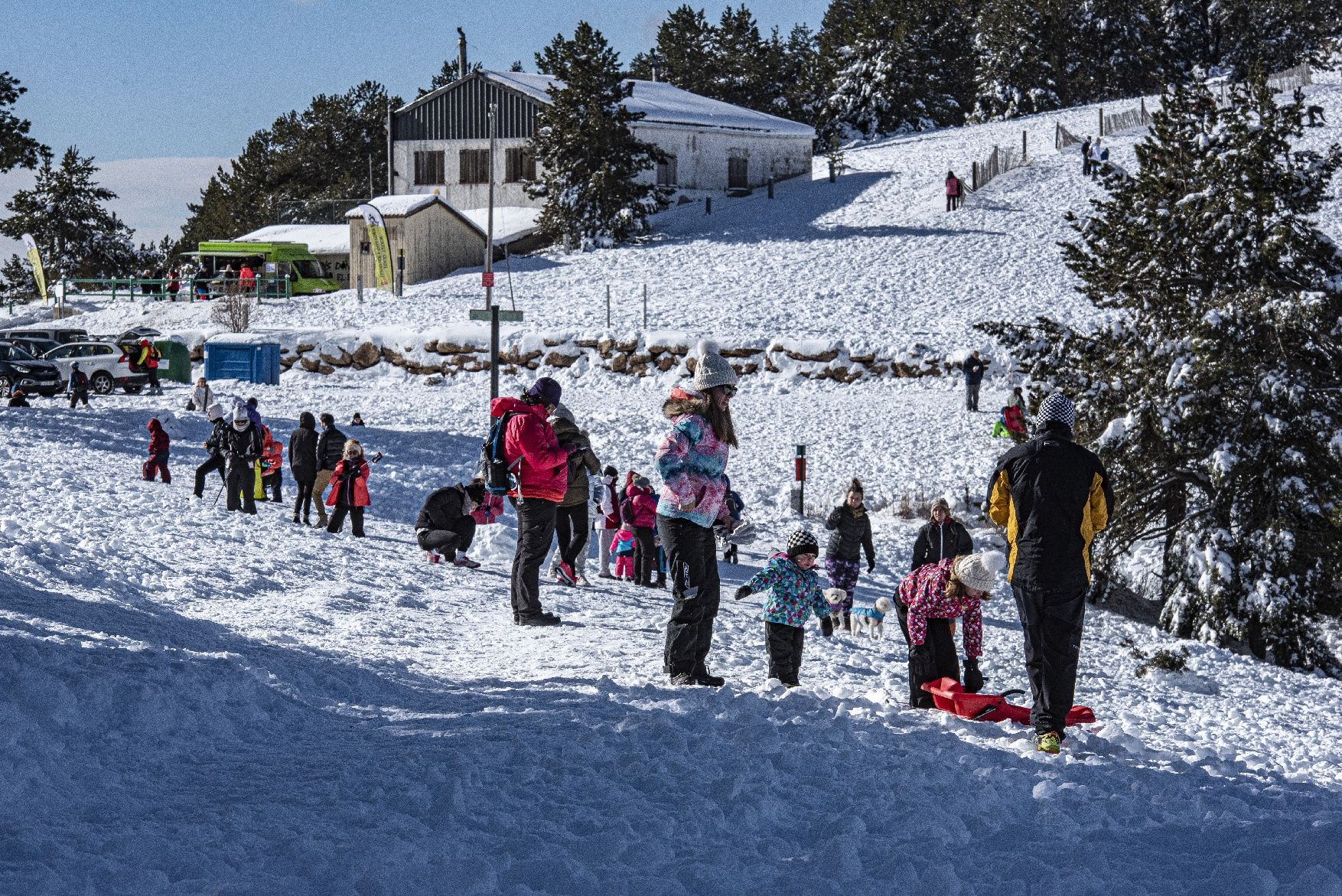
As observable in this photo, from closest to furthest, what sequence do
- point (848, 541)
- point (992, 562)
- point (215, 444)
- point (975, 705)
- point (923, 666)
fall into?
point (992, 562), point (975, 705), point (923, 666), point (848, 541), point (215, 444)

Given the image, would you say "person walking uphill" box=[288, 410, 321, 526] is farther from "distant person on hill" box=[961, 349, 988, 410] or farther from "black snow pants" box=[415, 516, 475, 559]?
"distant person on hill" box=[961, 349, 988, 410]

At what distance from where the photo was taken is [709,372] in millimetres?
7453

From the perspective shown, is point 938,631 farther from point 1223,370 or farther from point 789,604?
point 1223,370

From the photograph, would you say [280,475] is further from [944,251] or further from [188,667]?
[944,251]

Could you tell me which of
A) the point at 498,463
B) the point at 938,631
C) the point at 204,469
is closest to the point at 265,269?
the point at 204,469

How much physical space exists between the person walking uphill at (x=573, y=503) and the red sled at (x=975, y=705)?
4.41 metres

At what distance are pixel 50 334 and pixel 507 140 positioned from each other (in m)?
20.9

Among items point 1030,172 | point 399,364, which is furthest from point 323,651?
point 1030,172

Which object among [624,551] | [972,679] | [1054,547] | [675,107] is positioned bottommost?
[624,551]

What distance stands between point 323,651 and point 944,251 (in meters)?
35.0

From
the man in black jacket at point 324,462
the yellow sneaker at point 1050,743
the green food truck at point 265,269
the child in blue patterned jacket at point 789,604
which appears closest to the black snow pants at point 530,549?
the child in blue patterned jacket at point 789,604

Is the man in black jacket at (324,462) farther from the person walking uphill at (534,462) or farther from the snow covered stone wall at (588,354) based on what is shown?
the snow covered stone wall at (588,354)

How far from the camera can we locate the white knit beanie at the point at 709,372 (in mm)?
7457

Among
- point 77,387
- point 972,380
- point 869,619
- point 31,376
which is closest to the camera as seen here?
point 869,619
